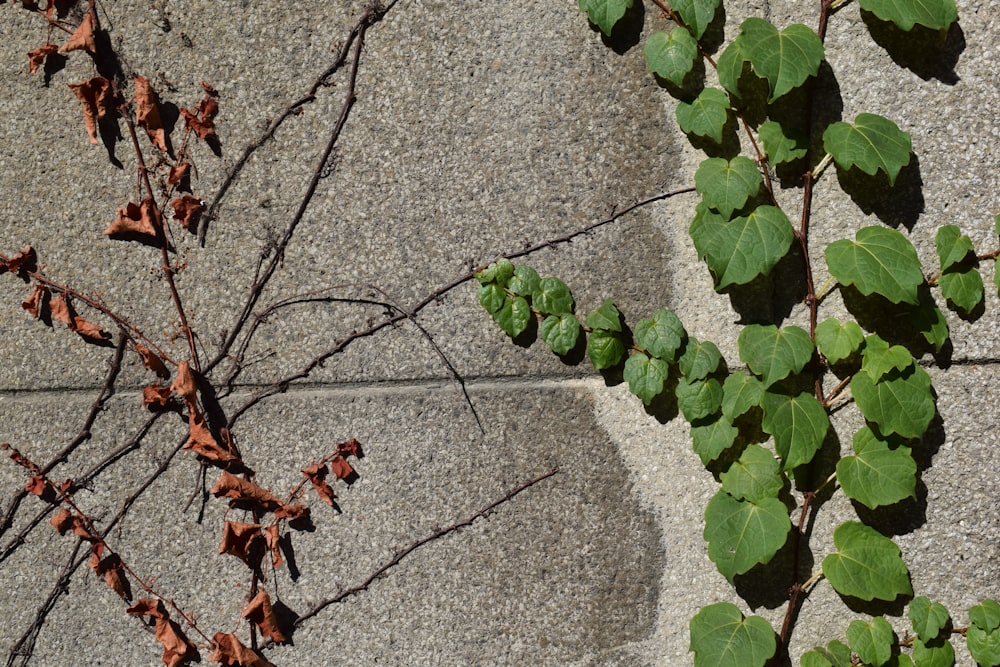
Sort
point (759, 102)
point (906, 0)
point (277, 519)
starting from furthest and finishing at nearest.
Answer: point (277, 519) → point (759, 102) → point (906, 0)

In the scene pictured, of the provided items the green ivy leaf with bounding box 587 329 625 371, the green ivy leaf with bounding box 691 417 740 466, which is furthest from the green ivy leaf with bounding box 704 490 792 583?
the green ivy leaf with bounding box 587 329 625 371

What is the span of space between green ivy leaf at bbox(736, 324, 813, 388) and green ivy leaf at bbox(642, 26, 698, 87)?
655mm

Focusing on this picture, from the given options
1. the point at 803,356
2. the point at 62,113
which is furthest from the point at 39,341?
the point at 803,356

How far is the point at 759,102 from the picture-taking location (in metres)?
2.00

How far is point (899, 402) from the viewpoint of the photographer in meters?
1.89

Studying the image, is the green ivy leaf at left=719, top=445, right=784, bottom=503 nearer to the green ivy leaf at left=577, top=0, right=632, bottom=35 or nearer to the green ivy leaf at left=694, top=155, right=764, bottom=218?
the green ivy leaf at left=694, top=155, right=764, bottom=218

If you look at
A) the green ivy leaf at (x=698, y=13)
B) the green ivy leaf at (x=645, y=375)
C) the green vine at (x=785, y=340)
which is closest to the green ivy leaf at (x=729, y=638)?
Answer: the green vine at (x=785, y=340)

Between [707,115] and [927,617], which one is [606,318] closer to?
[707,115]

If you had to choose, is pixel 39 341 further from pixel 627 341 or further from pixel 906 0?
pixel 906 0

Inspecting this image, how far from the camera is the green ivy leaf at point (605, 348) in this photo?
201cm

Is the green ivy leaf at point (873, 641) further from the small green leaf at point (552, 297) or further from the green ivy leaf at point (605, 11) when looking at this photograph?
the green ivy leaf at point (605, 11)

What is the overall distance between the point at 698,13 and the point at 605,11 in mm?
230

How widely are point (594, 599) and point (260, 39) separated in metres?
1.74

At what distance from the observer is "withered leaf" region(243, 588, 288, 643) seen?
211 centimetres
